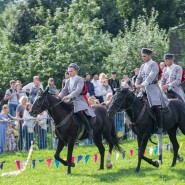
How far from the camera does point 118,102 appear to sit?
15.1 m

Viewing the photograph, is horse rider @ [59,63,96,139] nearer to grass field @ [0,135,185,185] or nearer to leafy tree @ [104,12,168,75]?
grass field @ [0,135,185,185]

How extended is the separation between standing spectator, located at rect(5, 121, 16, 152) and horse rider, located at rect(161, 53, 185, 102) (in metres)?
5.59

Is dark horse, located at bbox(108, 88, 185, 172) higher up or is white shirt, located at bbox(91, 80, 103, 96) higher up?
white shirt, located at bbox(91, 80, 103, 96)

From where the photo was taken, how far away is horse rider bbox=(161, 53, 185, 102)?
1684cm

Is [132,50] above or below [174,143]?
above

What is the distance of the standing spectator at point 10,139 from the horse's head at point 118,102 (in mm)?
6285

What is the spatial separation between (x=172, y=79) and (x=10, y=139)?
6.10 metres

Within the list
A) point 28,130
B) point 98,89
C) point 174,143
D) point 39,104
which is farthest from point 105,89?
point 39,104

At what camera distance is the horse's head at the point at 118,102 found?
15.0m

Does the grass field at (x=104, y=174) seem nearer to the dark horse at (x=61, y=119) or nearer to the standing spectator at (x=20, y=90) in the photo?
the dark horse at (x=61, y=119)

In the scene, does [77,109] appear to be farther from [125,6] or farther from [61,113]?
[125,6]

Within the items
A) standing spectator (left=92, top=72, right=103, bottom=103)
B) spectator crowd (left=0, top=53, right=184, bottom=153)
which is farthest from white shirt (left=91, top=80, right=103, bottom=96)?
spectator crowd (left=0, top=53, right=184, bottom=153)

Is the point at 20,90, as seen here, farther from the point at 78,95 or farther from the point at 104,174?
the point at 104,174

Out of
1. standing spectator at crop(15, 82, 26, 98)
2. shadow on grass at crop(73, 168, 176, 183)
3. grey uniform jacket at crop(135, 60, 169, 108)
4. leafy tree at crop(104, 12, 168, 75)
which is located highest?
leafy tree at crop(104, 12, 168, 75)
